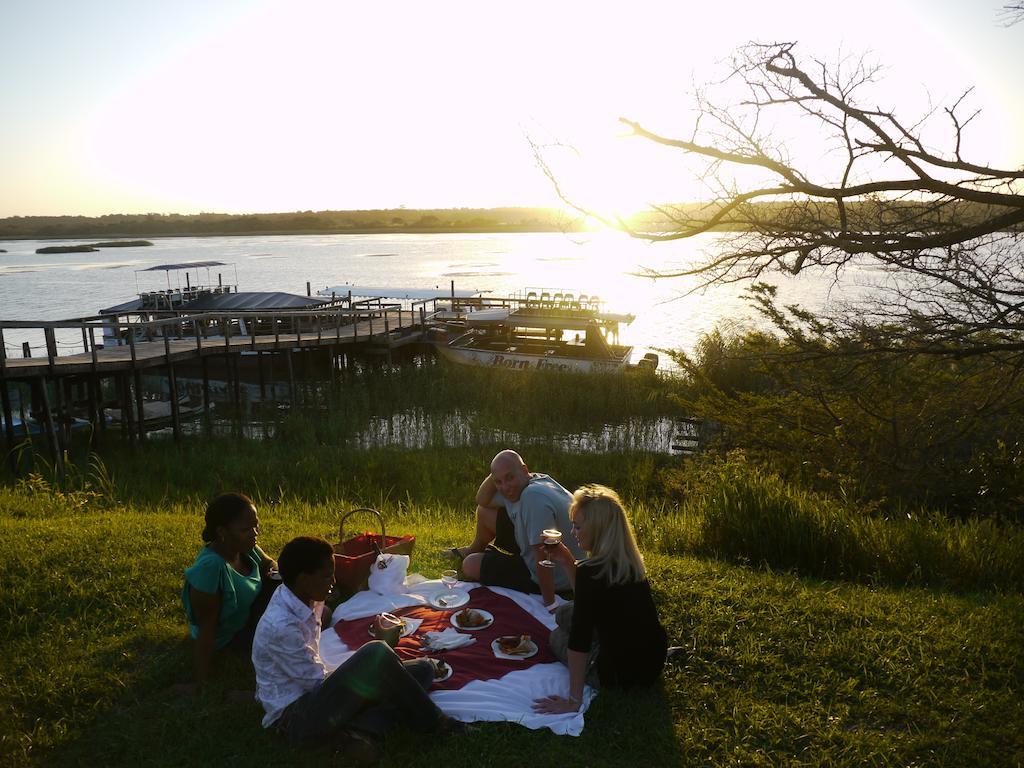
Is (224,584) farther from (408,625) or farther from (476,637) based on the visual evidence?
(476,637)

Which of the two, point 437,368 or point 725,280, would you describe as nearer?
point 725,280

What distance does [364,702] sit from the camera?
14.0ft

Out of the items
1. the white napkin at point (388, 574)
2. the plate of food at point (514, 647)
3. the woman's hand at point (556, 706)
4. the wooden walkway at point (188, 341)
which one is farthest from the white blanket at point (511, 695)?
the wooden walkway at point (188, 341)

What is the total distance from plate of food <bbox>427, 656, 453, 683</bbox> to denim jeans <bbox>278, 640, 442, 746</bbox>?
1.40 ft

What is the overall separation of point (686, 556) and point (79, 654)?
5476 millimetres

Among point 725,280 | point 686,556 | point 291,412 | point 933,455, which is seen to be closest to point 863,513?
point 933,455

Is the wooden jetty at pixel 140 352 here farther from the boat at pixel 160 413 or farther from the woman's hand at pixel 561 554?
the woman's hand at pixel 561 554

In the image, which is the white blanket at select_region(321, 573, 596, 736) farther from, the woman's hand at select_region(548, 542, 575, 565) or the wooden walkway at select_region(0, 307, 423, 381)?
the wooden walkway at select_region(0, 307, 423, 381)

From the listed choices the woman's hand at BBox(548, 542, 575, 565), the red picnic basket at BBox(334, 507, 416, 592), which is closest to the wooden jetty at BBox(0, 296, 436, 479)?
the red picnic basket at BBox(334, 507, 416, 592)

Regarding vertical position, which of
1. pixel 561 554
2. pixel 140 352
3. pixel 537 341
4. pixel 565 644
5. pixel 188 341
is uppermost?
pixel 561 554

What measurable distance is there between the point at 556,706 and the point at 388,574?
85.6 inches

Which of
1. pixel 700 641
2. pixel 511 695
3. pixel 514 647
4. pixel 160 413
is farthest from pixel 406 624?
pixel 160 413

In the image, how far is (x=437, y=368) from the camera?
1129 inches

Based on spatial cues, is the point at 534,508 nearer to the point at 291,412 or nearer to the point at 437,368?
the point at 291,412
